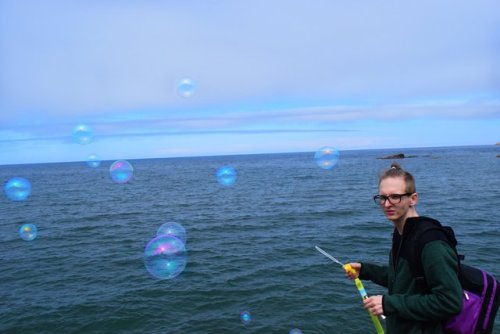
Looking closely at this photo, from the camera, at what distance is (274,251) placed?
64.1 ft

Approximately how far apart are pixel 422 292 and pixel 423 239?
1.87 feet

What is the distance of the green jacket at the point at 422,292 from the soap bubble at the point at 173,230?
22.3 metres

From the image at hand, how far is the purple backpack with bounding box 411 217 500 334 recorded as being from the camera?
2.88 m

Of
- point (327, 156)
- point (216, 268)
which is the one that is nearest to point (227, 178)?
point (327, 156)

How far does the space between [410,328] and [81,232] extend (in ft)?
96.4

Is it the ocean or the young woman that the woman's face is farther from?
the ocean

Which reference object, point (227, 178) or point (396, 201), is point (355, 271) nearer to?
point (396, 201)

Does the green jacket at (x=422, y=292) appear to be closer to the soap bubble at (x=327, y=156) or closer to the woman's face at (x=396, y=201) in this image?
the woman's face at (x=396, y=201)

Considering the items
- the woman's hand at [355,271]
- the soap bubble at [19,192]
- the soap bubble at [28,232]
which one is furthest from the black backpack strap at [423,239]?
the soap bubble at [19,192]

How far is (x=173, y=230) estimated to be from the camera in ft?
94.0

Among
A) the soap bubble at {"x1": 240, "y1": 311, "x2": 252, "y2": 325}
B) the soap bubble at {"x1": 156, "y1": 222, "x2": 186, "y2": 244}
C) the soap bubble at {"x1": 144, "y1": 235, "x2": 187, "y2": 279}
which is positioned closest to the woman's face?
the soap bubble at {"x1": 240, "y1": 311, "x2": 252, "y2": 325}

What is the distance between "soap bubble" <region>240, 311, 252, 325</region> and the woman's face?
32.9 feet

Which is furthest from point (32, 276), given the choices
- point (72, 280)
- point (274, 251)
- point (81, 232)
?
point (274, 251)

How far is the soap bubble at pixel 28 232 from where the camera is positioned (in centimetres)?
2712
